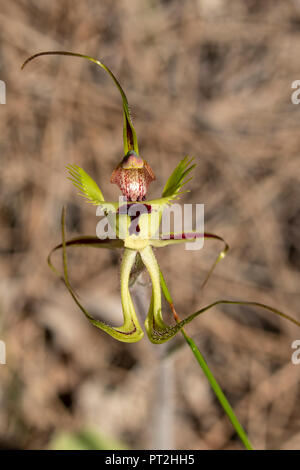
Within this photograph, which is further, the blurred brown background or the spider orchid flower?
the blurred brown background

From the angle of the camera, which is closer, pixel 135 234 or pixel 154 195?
pixel 135 234

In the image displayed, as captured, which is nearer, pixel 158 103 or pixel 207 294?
pixel 207 294

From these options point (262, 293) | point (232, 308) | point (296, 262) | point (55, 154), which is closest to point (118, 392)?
point (232, 308)

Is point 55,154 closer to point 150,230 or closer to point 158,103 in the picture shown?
point 158,103

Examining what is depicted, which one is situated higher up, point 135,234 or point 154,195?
point 154,195

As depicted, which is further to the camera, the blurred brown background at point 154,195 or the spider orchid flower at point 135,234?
the blurred brown background at point 154,195

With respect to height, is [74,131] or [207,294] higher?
[74,131]
